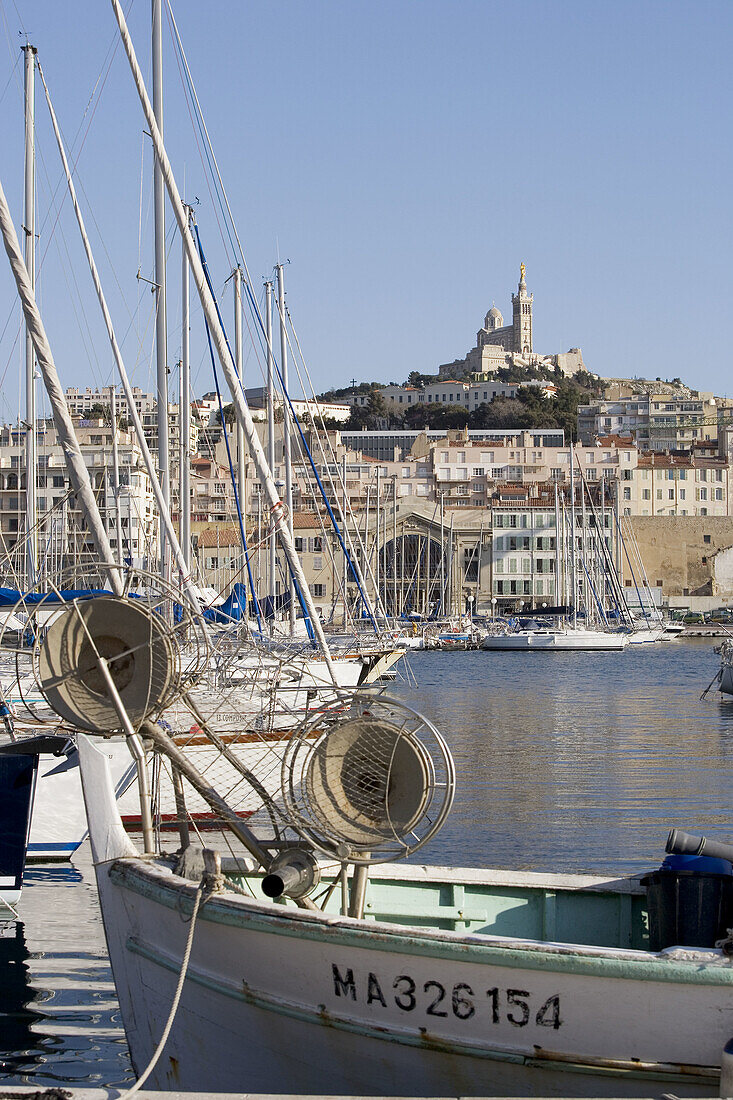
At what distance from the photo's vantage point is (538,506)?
310 feet

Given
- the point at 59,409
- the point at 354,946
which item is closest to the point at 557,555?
the point at 59,409

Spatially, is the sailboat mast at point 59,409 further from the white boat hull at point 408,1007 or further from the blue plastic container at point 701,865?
the blue plastic container at point 701,865

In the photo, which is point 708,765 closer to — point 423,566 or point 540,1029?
point 540,1029

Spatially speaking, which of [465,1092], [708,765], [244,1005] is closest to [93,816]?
[244,1005]

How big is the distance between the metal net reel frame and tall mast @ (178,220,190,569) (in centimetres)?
1622

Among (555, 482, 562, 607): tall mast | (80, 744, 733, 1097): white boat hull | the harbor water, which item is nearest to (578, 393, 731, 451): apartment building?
(555, 482, 562, 607): tall mast

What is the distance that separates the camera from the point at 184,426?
84.6ft

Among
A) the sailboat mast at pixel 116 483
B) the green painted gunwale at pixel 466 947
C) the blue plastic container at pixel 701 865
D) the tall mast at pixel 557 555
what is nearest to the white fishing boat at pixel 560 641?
the tall mast at pixel 557 555

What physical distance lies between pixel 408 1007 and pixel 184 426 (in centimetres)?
2044

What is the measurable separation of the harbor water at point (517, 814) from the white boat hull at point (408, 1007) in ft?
5.97

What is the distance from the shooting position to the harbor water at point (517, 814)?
9.38 meters

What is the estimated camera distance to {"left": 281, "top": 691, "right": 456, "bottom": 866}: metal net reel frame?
695cm

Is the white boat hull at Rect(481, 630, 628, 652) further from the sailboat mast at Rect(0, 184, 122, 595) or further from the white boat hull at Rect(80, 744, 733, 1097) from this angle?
the white boat hull at Rect(80, 744, 733, 1097)

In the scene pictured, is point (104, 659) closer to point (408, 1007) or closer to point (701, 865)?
point (408, 1007)
